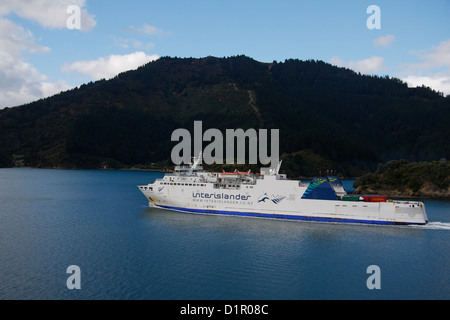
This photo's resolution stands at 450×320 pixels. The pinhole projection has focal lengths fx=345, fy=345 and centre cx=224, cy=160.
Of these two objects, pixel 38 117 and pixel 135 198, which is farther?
pixel 38 117

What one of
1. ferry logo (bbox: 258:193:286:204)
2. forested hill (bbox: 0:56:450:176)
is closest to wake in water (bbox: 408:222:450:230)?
ferry logo (bbox: 258:193:286:204)

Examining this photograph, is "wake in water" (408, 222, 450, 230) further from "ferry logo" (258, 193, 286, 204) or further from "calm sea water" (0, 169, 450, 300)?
"ferry logo" (258, 193, 286, 204)

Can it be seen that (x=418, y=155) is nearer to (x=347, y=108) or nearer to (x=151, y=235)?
(x=347, y=108)

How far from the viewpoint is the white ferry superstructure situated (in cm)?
3431

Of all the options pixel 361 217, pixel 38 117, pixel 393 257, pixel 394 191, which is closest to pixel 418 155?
pixel 394 191

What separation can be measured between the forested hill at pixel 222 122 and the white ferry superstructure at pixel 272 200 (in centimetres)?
6858

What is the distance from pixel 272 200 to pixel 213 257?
1431 centimetres

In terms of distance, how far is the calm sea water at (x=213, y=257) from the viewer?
18.8 metres

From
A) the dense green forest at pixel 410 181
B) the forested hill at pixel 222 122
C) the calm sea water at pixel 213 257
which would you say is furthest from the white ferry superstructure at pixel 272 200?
the forested hill at pixel 222 122

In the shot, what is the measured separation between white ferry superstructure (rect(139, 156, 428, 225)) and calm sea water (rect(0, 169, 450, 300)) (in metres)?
1.34

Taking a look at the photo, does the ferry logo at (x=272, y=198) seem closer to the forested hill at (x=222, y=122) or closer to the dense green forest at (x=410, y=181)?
the dense green forest at (x=410, y=181)

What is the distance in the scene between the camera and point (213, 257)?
78.5ft
